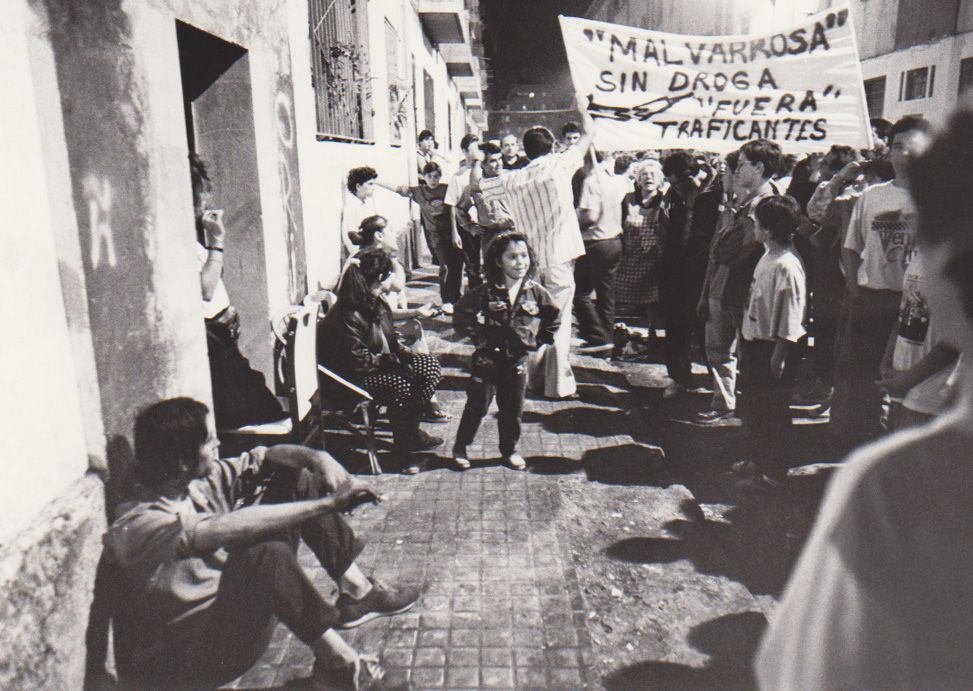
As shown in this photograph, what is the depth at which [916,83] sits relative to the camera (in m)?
21.4

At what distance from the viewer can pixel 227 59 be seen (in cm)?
483

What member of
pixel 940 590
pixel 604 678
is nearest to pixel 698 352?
pixel 604 678

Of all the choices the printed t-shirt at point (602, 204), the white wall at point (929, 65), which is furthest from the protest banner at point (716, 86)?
the white wall at point (929, 65)

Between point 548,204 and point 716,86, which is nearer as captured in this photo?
point 716,86

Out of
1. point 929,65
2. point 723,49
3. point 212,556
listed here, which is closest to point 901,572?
point 212,556

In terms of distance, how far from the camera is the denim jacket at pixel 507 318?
489cm

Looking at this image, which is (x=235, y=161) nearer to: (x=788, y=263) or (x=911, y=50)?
(x=788, y=263)

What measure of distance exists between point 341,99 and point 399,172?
370 cm

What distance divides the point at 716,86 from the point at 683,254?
132 centimetres

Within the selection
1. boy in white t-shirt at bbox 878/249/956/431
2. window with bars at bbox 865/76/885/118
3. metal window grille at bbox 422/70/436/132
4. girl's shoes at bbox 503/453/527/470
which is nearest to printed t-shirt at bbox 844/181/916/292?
boy in white t-shirt at bbox 878/249/956/431

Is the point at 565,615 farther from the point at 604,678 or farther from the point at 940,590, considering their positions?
the point at 940,590

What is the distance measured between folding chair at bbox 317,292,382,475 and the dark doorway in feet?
1.65

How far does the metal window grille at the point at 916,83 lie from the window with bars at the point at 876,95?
4.46 ft

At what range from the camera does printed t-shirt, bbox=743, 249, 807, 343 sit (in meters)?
4.48
